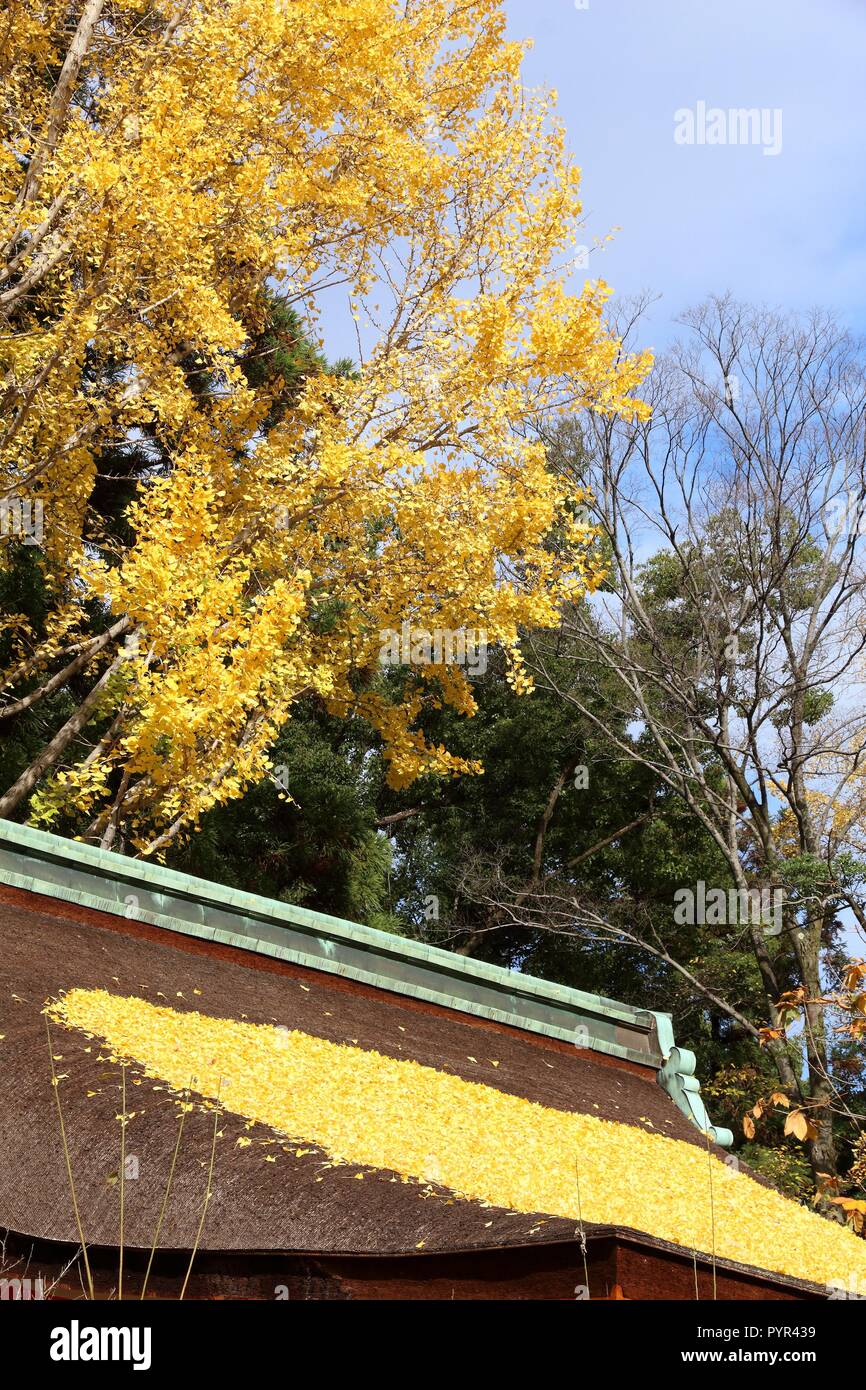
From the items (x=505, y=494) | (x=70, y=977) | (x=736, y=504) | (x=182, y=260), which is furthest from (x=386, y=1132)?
(x=736, y=504)

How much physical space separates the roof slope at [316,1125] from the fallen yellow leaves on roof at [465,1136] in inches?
0.5

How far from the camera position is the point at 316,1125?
3176 millimetres

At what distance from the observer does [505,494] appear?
11.3 m

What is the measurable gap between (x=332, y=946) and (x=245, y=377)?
7471mm

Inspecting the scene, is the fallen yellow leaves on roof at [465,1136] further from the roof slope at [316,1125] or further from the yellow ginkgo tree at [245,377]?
the yellow ginkgo tree at [245,377]

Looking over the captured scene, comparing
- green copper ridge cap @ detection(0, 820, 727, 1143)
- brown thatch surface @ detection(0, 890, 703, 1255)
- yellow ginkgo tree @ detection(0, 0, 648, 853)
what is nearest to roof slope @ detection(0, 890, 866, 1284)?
brown thatch surface @ detection(0, 890, 703, 1255)

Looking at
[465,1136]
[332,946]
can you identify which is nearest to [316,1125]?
[465,1136]

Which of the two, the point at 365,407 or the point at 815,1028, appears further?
the point at 815,1028

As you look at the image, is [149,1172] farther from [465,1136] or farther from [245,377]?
[245,377]

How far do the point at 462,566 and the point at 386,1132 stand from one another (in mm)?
8326

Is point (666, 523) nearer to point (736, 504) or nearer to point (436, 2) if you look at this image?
point (736, 504)

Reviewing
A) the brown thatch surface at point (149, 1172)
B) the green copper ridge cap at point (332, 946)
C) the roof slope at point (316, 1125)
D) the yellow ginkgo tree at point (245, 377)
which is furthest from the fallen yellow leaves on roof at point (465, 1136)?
the yellow ginkgo tree at point (245, 377)

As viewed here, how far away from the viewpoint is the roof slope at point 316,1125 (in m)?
2.56

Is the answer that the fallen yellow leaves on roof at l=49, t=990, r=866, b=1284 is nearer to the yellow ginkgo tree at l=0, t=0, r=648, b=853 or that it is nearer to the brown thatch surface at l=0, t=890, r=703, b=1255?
the brown thatch surface at l=0, t=890, r=703, b=1255
